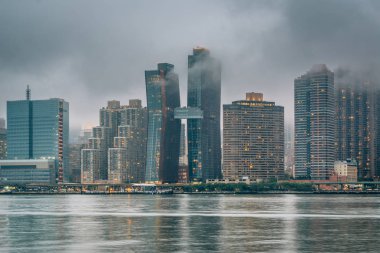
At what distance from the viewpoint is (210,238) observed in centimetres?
7031

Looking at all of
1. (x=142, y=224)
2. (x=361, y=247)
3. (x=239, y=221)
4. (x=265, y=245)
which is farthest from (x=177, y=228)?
(x=361, y=247)

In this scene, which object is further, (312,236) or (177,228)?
(177,228)

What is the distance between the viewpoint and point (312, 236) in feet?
236

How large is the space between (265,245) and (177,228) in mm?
21919

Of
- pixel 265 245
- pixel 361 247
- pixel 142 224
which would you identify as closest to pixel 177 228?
pixel 142 224

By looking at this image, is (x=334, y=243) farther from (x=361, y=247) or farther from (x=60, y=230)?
(x=60, y=230)

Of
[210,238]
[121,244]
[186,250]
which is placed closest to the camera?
[186,250]

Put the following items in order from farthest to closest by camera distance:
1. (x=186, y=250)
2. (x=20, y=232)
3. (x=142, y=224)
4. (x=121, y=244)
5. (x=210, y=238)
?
(x=142, y=224), (x=20, y=232), (x=210, y=238), (x=121, y=244), (x=186, y=250)

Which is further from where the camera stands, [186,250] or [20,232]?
[20,232]

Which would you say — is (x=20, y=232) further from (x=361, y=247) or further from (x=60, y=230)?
(x=361, y=247)

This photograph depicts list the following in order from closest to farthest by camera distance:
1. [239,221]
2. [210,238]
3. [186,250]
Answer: [186,250]
[210,238]
[239,221]

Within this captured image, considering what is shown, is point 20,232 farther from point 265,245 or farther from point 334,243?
point 334,243

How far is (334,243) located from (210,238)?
40.5 ft

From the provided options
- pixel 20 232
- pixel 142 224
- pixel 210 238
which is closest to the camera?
pixel 210 238
